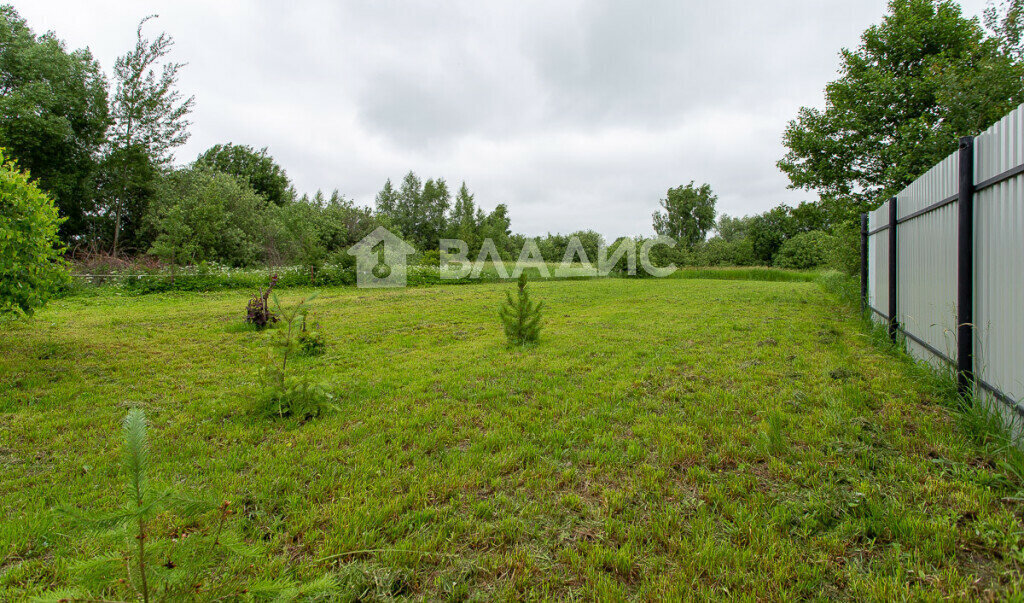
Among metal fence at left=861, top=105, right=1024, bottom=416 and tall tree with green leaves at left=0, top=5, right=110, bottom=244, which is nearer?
metal fence at left=861, top=105, right=1024, bottom=416

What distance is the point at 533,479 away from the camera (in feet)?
7.52

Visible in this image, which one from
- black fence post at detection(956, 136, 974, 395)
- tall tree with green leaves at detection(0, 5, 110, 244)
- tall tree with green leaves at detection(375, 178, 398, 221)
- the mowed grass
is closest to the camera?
the mowed grass

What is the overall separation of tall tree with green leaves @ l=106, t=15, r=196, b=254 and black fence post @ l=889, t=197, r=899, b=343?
2700 centimetres

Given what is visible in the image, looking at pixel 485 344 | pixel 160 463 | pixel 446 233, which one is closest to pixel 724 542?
pixel 160 463

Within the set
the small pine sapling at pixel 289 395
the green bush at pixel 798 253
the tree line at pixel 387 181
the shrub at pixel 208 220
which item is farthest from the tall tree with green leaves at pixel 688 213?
the small pine sapling at pixel 289 395

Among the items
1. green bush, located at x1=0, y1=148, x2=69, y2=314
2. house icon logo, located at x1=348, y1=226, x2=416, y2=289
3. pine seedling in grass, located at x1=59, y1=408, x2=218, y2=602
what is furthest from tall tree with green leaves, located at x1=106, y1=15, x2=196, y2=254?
pine seedling in grass, located at x1=59, y1=408, x2=218, y2=602

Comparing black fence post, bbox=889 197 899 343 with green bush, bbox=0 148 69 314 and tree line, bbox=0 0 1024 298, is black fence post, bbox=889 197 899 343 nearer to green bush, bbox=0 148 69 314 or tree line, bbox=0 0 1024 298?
tree line, bbox=0 0 1024 298

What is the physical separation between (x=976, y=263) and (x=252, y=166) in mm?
41096

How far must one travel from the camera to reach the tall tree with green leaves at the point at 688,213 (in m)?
34.8

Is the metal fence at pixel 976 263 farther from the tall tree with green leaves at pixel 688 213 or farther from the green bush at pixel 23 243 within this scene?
the tall tree with green leaves at pixel 688 213

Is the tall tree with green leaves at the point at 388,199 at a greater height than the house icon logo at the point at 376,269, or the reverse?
the tall tree with green leaves at the point at 388,199

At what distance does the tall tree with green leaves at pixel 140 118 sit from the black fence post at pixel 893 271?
27.0m

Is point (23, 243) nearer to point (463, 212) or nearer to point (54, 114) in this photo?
point (54, 114)

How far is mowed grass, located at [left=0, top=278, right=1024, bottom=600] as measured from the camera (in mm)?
1531
